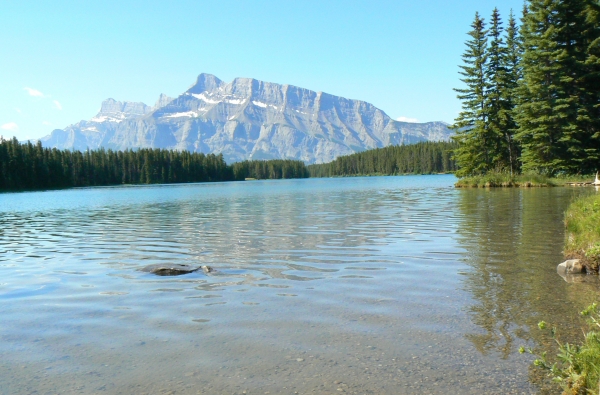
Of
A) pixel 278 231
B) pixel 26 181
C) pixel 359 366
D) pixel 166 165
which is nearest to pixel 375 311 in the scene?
pixel 359 366

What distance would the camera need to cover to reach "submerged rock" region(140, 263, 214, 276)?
1388 cm

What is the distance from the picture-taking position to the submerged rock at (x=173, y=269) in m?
13.9

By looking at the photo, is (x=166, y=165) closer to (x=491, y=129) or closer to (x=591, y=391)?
(x=491, y=129)

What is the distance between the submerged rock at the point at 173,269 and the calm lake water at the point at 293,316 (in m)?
0.37

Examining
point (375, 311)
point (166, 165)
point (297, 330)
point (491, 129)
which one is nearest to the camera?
point (297, 330)

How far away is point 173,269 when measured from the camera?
13.9m

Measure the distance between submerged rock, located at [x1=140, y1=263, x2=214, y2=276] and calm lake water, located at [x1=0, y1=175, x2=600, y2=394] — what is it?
37 cm

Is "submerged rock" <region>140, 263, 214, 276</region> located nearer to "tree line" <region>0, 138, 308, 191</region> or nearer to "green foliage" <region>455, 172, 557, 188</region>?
"green foliage" <region>455, 172, 557, 188</region>

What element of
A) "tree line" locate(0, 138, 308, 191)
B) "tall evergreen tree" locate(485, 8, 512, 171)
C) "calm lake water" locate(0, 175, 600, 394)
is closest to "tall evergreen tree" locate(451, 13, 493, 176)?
"tall evergreen tree" locate(485, 8, 512, 171)

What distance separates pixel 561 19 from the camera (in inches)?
1876

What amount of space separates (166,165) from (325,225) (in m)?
183

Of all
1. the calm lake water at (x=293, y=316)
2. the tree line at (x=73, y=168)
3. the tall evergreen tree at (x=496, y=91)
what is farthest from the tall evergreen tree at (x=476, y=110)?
the tree line at (x=73, y=168)

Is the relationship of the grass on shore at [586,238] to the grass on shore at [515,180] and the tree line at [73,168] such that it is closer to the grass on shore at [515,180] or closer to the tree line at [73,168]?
the grass on shore at [515,180]

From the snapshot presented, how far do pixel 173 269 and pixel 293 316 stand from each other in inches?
225
